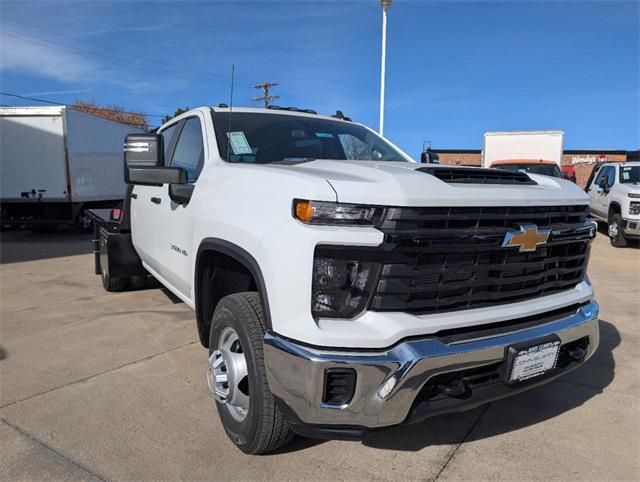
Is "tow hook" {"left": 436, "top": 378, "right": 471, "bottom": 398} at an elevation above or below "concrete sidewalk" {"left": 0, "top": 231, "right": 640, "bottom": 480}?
above

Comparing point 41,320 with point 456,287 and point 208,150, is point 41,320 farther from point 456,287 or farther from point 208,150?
point 456,287

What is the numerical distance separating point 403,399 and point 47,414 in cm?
230

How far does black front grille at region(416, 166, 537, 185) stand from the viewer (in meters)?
2.41

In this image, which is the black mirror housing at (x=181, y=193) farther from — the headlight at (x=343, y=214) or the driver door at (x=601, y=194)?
the driver door at (x=601, y=194)

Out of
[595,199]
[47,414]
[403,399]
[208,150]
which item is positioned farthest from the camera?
[595,199]

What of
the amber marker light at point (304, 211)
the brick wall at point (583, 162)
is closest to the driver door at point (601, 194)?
the amber marker light at point (304, 211)

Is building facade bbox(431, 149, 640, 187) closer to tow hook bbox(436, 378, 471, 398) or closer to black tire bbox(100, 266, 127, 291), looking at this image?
black tire bbox(100, 266, 127, 291)

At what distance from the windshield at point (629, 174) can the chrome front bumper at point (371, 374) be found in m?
11.7

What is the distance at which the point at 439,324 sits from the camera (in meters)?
2.14

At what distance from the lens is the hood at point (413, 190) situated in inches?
81.7

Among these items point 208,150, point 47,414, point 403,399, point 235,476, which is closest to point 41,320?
point 47,414

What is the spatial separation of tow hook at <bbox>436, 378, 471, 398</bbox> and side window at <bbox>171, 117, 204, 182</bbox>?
2.14 metres

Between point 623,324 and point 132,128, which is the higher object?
point 132,128

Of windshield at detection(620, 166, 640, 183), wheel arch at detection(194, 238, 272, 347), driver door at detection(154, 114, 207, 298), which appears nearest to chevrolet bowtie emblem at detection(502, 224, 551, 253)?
wheel arch at detection(194, 238, 272, 347)
